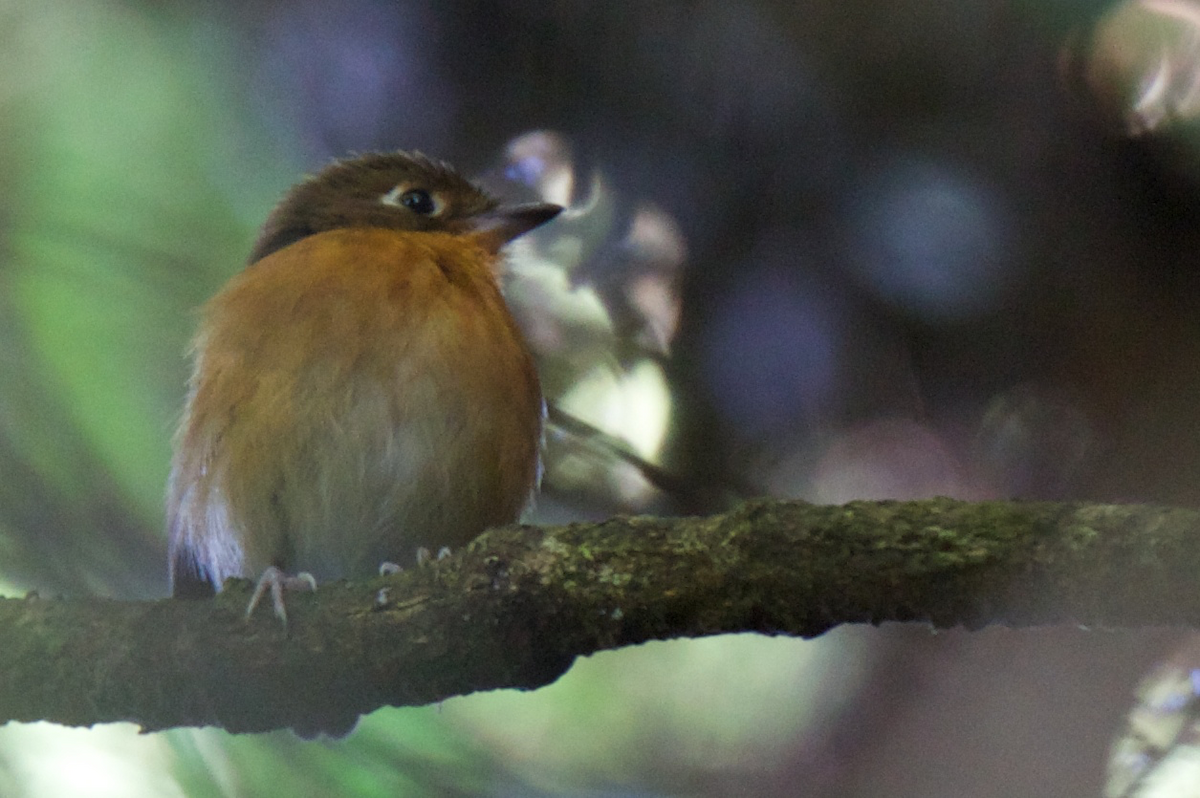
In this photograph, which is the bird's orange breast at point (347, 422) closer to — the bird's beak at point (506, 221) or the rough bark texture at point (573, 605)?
the bird's beak at point (506, 221)

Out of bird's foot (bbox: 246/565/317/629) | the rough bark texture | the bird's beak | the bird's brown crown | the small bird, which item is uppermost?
the bird's brown crown

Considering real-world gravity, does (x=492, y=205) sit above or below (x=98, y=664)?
above

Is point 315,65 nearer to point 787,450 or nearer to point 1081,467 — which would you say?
point 787,450

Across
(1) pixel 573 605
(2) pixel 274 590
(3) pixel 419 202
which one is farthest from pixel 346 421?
(1) pixel 573 605

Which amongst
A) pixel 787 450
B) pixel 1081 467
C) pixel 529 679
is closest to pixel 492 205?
pixel 787 450

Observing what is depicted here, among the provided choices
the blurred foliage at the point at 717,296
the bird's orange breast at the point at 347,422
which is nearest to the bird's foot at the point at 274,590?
the blurred foliage at the point at 717,296

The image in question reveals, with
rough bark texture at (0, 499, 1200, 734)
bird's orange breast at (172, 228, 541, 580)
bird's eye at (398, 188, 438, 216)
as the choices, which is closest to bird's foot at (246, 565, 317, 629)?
rough bark texture at (0, 499, 1200, 734)

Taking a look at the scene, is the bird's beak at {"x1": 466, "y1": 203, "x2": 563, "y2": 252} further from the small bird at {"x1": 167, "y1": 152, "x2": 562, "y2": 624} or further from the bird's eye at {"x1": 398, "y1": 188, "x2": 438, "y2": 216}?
the bird's eye at {"x1": 398, "y1": 188, "x2": 438, "y2": 216}
